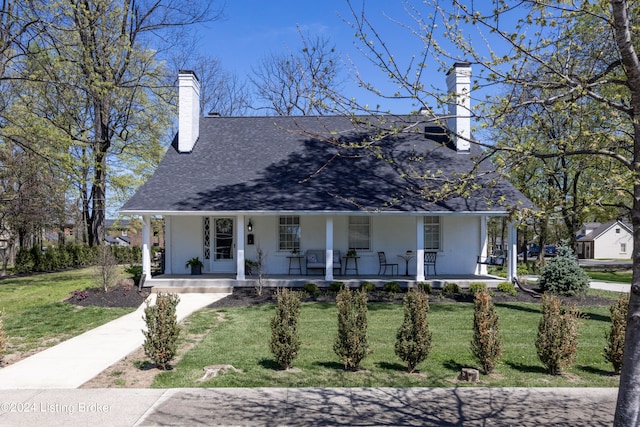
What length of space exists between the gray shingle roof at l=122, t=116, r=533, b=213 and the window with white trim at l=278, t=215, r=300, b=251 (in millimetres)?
1261

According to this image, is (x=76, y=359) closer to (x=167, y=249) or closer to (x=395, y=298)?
(x=395, y=298)

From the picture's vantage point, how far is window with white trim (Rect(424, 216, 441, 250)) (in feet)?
55.3

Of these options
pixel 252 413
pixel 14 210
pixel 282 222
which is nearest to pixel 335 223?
pixel 282 222

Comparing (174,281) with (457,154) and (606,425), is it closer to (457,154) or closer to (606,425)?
(457,154)

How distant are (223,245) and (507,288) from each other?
9.50m

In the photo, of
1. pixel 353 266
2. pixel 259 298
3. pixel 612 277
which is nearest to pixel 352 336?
pixel 259 298

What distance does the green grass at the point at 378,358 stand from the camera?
6.36 meters

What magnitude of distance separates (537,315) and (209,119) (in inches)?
578

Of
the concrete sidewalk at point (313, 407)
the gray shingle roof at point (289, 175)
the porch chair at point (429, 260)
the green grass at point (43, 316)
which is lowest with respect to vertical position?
the green grass at point (43, 316)

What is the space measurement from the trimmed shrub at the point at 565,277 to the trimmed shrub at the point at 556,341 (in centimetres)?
790

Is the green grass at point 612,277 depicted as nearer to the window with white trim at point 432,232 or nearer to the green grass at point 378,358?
the window with white trim at point 432,232

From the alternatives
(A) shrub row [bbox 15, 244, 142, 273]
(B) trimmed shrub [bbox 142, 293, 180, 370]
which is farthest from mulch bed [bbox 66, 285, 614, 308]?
(A) shrub row [bbox 15, 244, 142, 273]

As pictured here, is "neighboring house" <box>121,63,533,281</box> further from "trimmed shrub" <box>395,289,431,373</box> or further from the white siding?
the white siding

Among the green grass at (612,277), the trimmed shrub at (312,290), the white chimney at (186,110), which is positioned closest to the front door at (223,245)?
the white chimney at (186,110)
